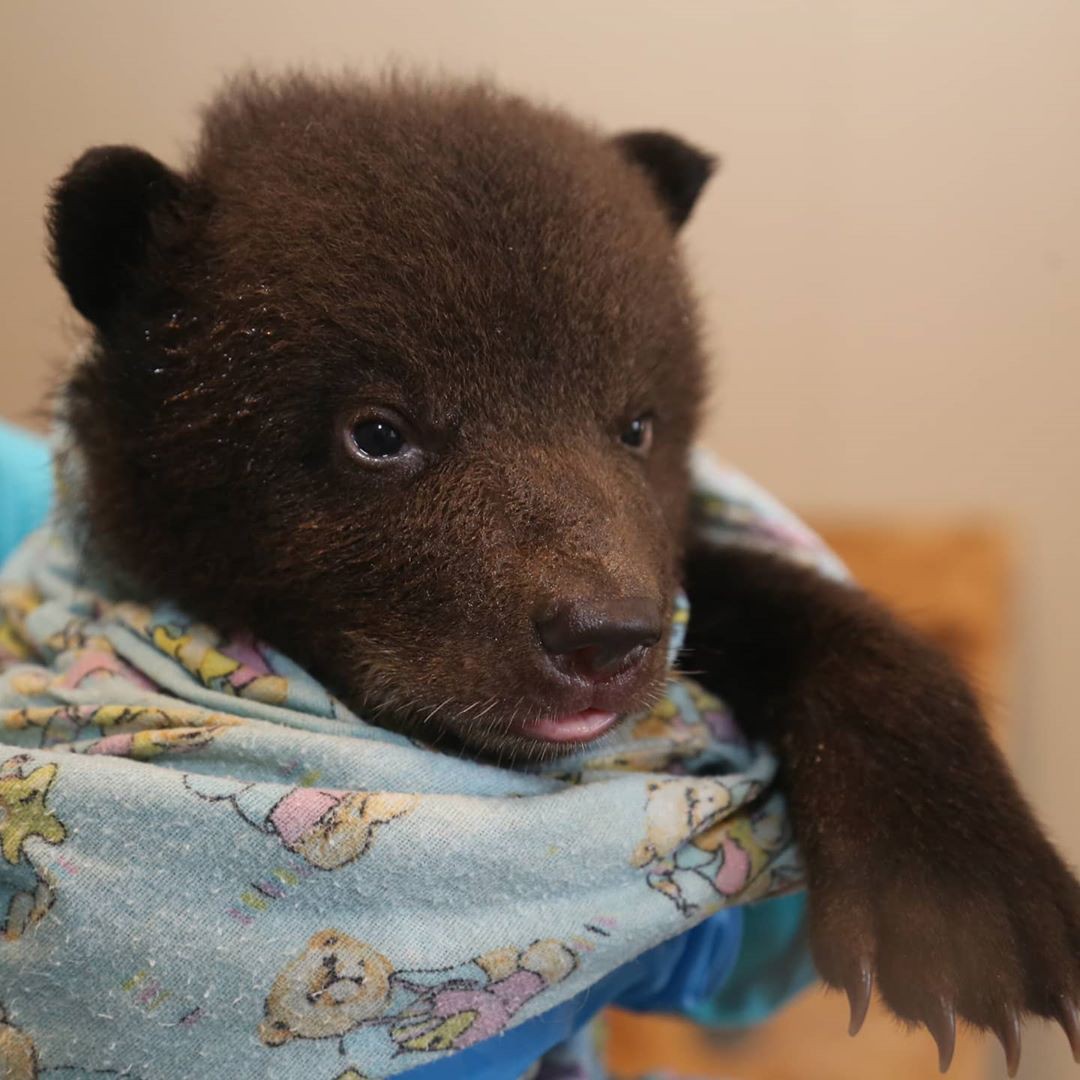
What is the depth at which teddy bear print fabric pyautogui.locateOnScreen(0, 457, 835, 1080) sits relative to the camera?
3.27 ft

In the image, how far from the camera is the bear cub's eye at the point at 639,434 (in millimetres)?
1316

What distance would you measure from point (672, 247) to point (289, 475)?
65cm

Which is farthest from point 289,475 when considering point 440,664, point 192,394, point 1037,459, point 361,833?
point 1037,459

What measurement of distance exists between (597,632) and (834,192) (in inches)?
74.6

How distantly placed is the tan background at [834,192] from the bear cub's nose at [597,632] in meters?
0.94

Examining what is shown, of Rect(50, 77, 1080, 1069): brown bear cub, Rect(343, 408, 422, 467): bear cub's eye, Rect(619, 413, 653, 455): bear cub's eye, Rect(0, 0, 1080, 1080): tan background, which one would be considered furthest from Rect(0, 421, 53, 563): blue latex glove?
Rect(619, 413, 653, 455): bear cub's eye

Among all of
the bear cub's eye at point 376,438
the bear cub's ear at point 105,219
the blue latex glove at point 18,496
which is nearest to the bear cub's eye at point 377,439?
the bear cub's eye at point 376,438

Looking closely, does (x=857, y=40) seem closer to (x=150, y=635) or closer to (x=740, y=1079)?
(x=150, y=635)

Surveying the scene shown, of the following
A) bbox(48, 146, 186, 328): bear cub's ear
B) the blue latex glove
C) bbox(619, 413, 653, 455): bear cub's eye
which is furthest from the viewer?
the blue latex glove

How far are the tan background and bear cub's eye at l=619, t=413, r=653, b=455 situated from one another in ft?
1.75

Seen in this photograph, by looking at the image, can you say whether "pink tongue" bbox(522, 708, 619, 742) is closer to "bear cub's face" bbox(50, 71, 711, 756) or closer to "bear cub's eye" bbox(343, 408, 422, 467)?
"bear cub's face" bbox(50, 71, 711, 756)

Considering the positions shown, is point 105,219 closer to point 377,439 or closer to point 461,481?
point 377,439

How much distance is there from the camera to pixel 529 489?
112 cm

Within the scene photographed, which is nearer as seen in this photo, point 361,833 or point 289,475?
point 361,833
